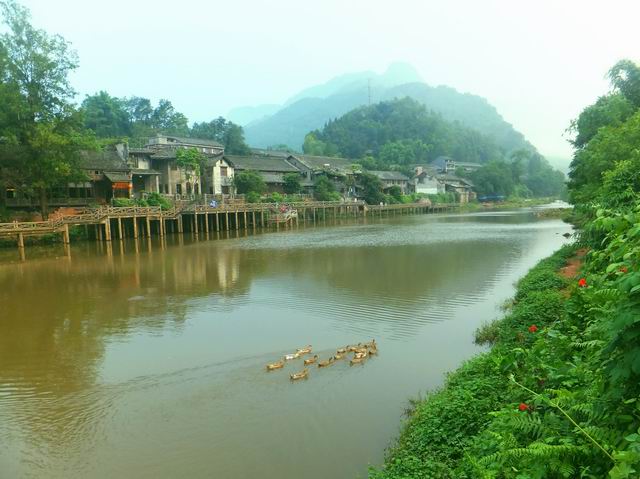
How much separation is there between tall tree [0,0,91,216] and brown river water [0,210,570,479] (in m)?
12.6

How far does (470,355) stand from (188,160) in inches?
1919

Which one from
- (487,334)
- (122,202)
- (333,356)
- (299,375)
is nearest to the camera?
(299,375)

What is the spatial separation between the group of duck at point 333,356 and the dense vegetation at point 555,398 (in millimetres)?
2862

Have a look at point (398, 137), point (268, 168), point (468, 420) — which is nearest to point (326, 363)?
point (468, 420)

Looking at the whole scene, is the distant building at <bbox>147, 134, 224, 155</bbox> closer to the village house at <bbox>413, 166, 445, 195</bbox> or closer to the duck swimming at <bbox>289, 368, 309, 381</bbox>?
the village house at <bbox>413, 166, 445, 195</bbox>

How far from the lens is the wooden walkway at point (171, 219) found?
34.9m

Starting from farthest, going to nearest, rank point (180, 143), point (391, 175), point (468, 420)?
point (391, 175), point (180, 143), point (468, 420)

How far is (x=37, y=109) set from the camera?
3697 cm

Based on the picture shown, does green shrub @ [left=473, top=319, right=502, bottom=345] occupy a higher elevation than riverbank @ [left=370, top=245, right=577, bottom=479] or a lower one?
lower

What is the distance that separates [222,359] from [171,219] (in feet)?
118

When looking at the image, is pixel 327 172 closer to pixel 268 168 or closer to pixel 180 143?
pixel 268 168

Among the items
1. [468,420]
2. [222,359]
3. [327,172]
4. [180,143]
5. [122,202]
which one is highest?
[180,143]

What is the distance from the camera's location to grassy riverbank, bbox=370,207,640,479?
392 centimetres

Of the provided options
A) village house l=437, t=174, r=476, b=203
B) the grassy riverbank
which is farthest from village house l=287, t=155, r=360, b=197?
the grassy riverbank
